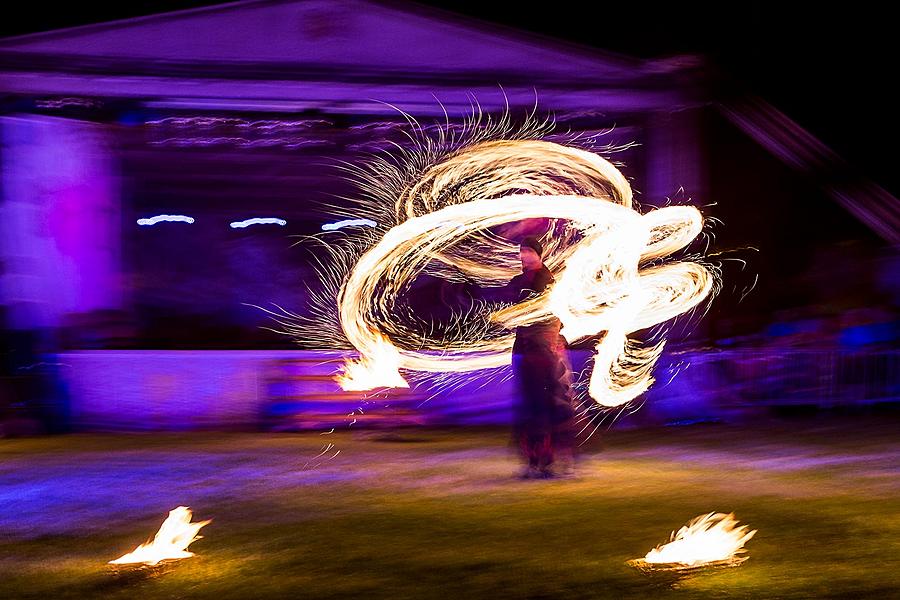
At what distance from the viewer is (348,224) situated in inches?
536

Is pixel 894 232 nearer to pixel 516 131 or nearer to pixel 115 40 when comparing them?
pixel 516 131

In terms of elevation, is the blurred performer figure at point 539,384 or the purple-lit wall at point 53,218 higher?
the purple-lit wall at point 53,218

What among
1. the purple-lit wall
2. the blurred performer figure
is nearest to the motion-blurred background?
the purple-lit wall

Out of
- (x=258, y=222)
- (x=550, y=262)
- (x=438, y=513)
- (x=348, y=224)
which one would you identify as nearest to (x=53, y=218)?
(x=258, y=222)

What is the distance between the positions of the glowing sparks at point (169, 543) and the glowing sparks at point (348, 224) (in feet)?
23.5

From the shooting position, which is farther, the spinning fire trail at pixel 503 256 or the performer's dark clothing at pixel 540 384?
the spinning fire trail at pixel 503 256

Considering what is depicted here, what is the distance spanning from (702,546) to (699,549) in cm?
5

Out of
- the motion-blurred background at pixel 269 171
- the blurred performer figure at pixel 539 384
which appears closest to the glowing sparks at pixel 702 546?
the blurred performer figure at pixel 539 384

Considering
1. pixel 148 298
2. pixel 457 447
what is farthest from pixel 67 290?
pixel 457 447

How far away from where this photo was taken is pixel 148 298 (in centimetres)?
1268

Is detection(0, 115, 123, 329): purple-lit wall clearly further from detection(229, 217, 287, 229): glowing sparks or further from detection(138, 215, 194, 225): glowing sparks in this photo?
detection(229, 217, 287, 229): glowing sparks

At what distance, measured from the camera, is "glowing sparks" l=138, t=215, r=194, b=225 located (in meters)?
12.6

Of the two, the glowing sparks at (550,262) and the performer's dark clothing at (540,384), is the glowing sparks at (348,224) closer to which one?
the glowing sparks at (550,262)

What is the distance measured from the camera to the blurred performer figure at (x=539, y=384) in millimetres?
7594
